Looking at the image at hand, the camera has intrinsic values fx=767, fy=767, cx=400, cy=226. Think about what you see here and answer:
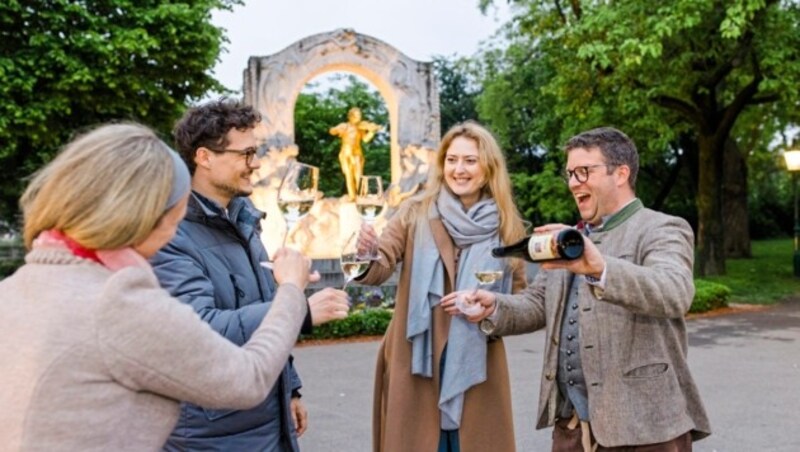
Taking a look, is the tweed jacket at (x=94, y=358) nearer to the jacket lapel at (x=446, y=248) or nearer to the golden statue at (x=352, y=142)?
the jacket lapel at (x=446, y=248)

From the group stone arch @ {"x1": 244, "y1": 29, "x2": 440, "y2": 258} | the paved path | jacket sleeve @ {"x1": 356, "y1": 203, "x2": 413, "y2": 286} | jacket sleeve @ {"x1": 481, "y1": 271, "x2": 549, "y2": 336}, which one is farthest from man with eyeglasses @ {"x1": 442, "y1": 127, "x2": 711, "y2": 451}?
stone arch @ {"x1": 244, "y1": 29, "x2": 440, "y2": 258}

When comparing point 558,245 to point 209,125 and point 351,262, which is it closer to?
point 351,262

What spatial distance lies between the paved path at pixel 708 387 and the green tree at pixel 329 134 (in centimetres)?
2697

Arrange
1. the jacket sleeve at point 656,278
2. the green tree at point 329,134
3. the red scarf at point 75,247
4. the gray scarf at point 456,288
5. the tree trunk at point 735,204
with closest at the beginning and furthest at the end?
1. the red scarf at point 75,247
2. the jacket sleeve at point 656,278
3. the gray scarf at point 456,288
4. the tree trunk at point 735,204
5. the green tree at point 329,134

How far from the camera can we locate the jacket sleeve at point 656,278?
259cm

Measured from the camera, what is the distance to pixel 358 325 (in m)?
12.4

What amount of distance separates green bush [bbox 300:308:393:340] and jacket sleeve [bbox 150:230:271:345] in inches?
378

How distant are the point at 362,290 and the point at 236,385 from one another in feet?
40.5

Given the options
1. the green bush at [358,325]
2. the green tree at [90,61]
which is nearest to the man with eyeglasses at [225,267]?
the green bush at [358,325]

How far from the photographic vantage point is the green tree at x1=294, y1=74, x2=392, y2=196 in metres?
39.7

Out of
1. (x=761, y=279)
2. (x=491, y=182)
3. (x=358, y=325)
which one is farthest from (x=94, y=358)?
(x=761, y=279)

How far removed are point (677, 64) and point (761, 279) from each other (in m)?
6.54

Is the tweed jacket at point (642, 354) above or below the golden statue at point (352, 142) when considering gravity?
below

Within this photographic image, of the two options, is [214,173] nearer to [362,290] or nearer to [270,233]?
[362,290]
